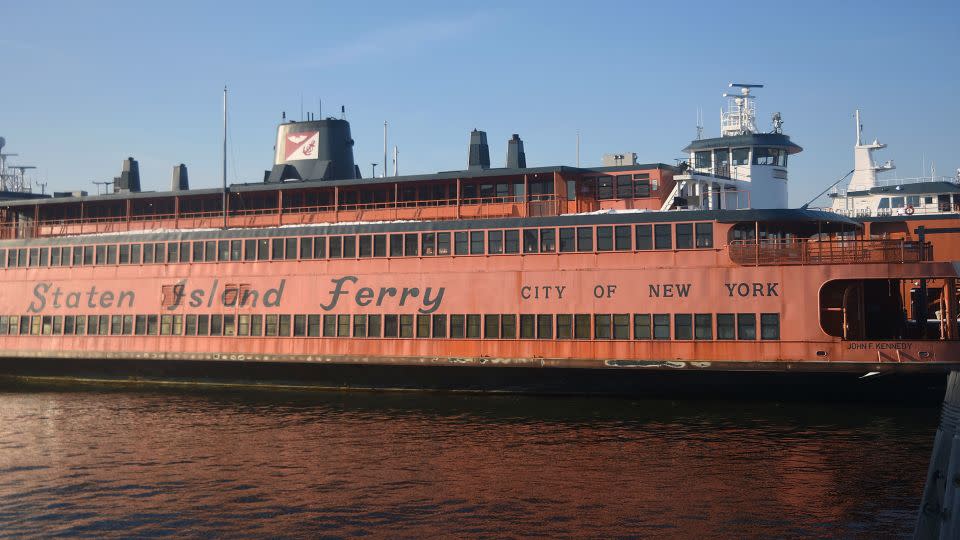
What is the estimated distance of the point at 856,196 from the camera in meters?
63.3

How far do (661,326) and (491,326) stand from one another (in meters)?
6.65

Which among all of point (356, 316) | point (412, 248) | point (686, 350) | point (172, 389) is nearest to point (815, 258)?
point (686, 350)

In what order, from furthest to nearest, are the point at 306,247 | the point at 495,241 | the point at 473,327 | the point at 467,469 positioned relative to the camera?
the point at 306,247 → the point at 495,241 → the point at 473,327 → the point at 467,469

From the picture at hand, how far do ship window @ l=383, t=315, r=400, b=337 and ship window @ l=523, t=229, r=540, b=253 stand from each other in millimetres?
6053

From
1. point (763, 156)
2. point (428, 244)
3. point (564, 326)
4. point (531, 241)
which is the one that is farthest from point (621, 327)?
point (763, 156)

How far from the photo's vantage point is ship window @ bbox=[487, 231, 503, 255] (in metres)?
34.5

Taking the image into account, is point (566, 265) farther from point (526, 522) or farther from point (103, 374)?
point (103, 374)

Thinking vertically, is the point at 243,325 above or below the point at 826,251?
below

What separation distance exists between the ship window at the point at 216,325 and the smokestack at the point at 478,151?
47.6 feet

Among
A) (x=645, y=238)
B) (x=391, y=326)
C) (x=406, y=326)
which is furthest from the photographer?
(x=391, y=326)

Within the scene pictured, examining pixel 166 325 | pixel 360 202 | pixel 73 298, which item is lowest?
pixel 166 325

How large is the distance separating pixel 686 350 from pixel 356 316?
1358 cm

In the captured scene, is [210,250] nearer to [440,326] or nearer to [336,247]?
[336,247]

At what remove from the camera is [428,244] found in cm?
3553
